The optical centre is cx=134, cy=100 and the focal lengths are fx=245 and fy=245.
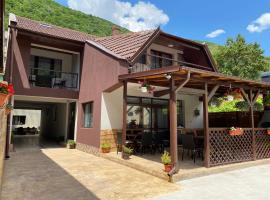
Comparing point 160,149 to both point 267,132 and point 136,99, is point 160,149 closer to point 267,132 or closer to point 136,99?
point 136,99

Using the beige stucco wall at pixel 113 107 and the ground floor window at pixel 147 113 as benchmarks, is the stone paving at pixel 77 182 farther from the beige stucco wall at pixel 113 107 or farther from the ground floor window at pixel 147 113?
the ground floor window at pixel 147 113

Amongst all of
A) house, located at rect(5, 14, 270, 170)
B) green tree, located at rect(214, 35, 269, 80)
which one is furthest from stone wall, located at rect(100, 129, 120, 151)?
green tree, located at rect(214, 35, 269, 80)

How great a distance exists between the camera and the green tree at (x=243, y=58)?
26.4 metres

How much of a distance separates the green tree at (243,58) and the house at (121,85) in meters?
13.8

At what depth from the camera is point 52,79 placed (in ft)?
48.0

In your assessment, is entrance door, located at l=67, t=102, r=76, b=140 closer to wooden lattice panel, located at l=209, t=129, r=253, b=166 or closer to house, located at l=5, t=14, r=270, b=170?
house, located at l=5, t=14, r=270, b=170

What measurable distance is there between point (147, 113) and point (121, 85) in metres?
2.93

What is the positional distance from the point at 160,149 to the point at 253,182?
17.2 ft

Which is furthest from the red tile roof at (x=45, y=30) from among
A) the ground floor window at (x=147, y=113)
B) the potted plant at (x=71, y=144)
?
→ the potted plant at (x=71, y=144)

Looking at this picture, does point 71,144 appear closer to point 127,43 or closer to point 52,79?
point 52,79

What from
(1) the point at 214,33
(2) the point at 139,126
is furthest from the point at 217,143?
(1) the point at 214,33

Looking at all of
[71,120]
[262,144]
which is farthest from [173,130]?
[71,120]

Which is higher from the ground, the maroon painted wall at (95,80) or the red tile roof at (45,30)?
the red tile roof at (45,30)

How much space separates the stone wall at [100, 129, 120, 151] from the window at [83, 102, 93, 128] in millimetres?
1515
